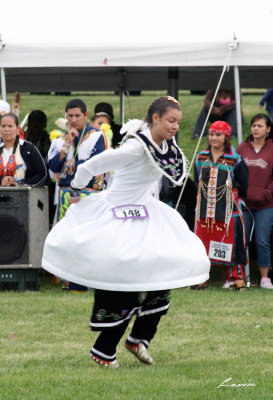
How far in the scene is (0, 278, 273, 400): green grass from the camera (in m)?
4.64

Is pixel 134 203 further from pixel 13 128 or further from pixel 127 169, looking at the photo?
pixel 13 128

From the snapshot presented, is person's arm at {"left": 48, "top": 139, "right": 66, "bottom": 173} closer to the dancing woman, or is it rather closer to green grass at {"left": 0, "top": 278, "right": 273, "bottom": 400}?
green grass at {"left": 0, "top": 278, "right": 273, "bottom": 400}

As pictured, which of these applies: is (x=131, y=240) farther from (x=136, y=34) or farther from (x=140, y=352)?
(x=136, y=34)

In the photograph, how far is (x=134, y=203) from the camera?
A: 5.20m

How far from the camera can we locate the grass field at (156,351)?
4633mm

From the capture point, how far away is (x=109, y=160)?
5004mm

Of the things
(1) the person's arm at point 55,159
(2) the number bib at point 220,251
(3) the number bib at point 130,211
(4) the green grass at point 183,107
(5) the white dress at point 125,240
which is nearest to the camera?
(5) the white dress at point 125,240

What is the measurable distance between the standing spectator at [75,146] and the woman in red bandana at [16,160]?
12.5 inches

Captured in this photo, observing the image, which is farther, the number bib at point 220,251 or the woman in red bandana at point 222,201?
the number bib at point 220,251

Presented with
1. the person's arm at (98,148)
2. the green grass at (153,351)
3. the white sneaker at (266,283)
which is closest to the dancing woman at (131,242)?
the green grass at (153,351)

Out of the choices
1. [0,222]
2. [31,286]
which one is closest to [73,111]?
[0,222]

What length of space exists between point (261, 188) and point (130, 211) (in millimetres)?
4118

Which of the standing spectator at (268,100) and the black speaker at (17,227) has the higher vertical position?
the standing spectator at (268,100)

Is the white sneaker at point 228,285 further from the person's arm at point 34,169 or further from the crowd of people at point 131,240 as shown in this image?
the crowd of people at point 131,240
